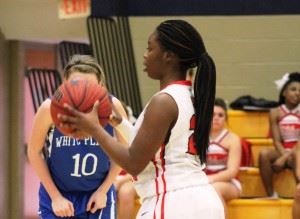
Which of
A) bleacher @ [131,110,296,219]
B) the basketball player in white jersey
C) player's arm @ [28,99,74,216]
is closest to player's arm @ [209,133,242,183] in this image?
the basketball player in white jersey

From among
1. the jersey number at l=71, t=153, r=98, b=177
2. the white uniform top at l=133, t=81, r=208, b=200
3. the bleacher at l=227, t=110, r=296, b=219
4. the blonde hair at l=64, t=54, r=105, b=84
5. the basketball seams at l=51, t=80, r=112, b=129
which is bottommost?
the bleacher at l=227, t=110, r=296, b=219

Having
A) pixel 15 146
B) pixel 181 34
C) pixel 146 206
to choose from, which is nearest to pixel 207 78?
pixel 181 34

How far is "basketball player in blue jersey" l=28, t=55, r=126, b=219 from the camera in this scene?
3625mm

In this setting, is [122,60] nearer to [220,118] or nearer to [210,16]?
[210,16]

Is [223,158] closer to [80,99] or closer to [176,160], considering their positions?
[176,160]

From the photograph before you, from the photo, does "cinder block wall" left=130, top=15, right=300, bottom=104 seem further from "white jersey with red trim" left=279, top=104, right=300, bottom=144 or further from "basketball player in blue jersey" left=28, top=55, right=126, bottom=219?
"basketball player in blue jersey" left=28, top=55, right=126, bottom=219

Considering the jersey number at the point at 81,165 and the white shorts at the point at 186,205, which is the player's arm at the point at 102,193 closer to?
the jersey number at the point at 81,165

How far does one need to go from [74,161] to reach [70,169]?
0.14 ft

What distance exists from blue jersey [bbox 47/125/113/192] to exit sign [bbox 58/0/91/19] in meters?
4.33

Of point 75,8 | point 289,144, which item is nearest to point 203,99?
point 289,144

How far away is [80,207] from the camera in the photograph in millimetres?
3686

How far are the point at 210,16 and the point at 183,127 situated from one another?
17.9ft

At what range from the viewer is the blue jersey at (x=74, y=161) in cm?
365

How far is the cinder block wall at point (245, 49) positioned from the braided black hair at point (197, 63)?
5132mm
